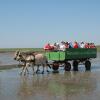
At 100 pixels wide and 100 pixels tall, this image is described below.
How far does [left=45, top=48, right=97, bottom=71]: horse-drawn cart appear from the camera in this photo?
23.8 m

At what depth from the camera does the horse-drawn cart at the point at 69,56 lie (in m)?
23.8

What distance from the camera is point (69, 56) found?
941 inches

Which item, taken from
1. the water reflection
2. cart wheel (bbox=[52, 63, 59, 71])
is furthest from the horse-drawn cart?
the water reflection

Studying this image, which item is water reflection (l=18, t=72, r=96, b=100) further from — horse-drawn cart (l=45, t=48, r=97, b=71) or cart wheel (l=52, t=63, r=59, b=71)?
cart wheel (l=52, t=63, r=59, b=71)

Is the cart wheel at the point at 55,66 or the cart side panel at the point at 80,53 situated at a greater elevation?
the cart side panel at the point at 80,53

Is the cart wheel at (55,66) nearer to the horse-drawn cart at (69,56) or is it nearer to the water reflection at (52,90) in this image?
the horse-drawn cart at (69,56)

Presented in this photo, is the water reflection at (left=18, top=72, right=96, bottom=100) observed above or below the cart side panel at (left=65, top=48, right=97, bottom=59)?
below

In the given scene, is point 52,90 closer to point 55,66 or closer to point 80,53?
point 55,66

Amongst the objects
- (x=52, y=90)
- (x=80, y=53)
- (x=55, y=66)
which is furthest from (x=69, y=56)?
(x=52, y=90)

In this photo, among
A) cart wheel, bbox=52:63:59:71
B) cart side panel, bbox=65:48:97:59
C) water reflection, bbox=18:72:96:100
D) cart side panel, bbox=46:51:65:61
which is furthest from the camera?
cart wheel, bbox=52:63:59:71

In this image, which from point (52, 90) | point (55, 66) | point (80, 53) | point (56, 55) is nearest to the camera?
point (52, 90)

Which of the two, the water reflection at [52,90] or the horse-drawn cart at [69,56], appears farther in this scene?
the horse-drawn cart at [69,56]

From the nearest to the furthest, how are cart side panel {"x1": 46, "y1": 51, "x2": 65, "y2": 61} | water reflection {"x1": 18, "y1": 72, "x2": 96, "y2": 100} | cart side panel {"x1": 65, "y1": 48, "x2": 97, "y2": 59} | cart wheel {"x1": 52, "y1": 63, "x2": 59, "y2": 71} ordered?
water reflection {"x1": 18, "y1": 72, "x2": 96, "y2": 100} → cart side panel {"x1": 46, "y1": 51, "x2": 65, "y2": 61} → cart side panel {"x1": 65, "y1": 48, "x2": 97, "y2": 59} → cart wheel {"x1": 52, "y1": 63, "x2": 59, "y2": 71}

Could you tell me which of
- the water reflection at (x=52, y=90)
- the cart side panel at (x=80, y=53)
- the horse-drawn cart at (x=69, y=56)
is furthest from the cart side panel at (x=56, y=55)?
the water reflection at (x=52, y=90)
